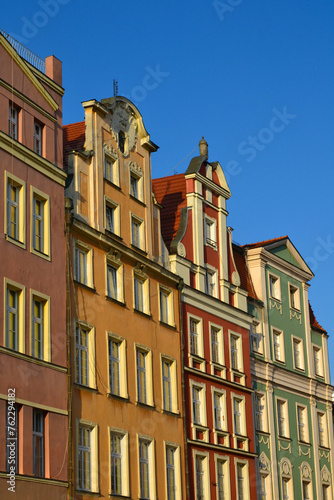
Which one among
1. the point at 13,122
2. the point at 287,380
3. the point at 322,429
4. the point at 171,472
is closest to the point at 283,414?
the point at 287,380

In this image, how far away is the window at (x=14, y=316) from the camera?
3206cm

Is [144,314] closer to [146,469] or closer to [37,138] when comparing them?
[146,469]

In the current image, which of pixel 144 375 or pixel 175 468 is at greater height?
pixel 144 375

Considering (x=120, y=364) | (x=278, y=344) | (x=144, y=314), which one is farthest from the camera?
(x=278, y=344)

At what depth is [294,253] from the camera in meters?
57.3

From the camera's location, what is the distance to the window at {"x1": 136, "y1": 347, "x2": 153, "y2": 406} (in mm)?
39875

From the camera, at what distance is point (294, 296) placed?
5669cm

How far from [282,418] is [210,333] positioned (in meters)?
8.93

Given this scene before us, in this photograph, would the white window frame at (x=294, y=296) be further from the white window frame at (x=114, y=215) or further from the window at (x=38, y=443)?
the window at (x=38, y=443)

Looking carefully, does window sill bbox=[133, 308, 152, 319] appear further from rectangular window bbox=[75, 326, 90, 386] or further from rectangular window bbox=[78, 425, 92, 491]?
rectangular window bbox=[78, 425, 92, 491]

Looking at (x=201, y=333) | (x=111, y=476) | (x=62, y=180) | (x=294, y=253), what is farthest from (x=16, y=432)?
(x=294, y=253)

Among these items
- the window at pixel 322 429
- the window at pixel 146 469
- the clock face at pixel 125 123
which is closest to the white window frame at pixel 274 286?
the window at pixel 322 429

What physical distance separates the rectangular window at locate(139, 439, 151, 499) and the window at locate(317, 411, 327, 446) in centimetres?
1923

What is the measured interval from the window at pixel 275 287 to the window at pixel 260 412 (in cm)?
586
